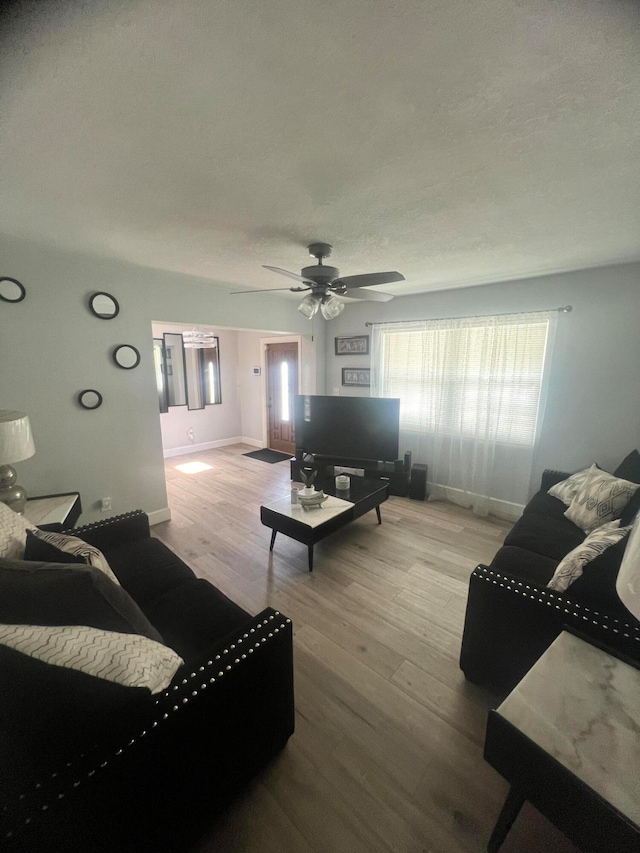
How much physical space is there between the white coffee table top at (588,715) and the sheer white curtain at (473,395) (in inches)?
103

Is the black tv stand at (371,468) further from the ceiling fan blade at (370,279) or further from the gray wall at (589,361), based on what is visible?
the ceiling fan blade at (370,279)

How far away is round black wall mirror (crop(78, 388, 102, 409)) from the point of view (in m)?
2.80

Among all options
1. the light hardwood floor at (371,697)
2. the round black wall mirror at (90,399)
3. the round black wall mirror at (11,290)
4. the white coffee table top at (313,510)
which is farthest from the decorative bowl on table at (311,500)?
the round black wall mirror at (11,290)

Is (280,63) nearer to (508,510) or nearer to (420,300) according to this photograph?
(420,300)

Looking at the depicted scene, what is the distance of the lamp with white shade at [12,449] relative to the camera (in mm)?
1926

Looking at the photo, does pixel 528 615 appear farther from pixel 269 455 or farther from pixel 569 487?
pixel 269 455

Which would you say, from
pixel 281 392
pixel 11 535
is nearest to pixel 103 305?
pixel 11 535

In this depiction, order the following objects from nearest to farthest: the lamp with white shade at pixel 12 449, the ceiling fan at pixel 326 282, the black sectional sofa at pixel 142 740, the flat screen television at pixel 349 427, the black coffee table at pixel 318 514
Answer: the black sectional sofa at pixel 142 740
the lamp with white shade at pixel 12 449
the ceiling fan at pixel 326 282
the black coffee table at pixel 318 514
the flat screen television at pixel 349 427

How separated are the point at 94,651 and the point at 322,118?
178cm

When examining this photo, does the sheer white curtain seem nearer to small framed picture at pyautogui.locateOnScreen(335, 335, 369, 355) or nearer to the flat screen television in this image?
small framed picture at pyautogui.locateOnScreen(335, 335, 369, 355)

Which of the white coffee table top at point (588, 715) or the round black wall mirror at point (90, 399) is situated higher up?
the round black wall mirror at point (90, 399)

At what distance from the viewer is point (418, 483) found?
3969 mm

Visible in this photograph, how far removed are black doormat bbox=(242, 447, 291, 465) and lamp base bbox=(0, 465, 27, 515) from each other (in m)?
3.50

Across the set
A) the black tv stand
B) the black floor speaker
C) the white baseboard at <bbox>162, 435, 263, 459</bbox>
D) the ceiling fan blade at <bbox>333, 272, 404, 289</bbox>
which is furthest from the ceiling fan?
the white baseboard at <bbox>162, 435, 263, 459</bbox>
